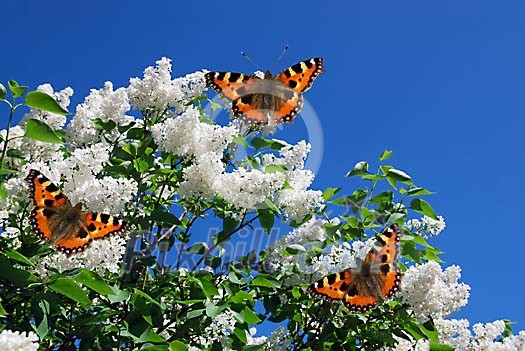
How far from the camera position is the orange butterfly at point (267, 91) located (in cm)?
446

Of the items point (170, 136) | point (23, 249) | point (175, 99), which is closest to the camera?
point (23, 249)

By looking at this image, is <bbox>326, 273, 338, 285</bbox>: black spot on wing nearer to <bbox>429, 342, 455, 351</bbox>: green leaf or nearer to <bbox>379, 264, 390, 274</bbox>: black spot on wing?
<bbox>379, 264, 390, 274</bbox>: black spot on wing

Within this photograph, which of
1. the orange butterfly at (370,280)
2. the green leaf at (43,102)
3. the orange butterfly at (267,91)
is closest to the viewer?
the green leaf at (43,102)

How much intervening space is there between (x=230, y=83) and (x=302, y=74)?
0.52 meters

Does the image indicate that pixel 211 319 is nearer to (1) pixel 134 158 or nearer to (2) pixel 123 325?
(2) pixel 123 325

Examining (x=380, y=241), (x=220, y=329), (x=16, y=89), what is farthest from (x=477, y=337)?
(x=16, y=89)

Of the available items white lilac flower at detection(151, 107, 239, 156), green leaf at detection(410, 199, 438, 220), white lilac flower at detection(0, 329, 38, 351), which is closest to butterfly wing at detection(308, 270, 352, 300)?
green leaf at detection(410, 199, 438, 220)

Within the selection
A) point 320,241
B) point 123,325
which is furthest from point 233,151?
point 123,325

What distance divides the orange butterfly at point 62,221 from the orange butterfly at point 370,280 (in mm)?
1217

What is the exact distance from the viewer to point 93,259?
10.9 ft

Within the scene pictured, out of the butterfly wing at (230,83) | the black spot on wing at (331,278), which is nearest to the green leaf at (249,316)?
the black spot on wing at (331,278)

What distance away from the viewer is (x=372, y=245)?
3.97 metres

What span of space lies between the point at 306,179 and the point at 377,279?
73 cm

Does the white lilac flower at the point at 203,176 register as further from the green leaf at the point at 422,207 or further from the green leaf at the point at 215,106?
the green leaf at the point at 422,207
